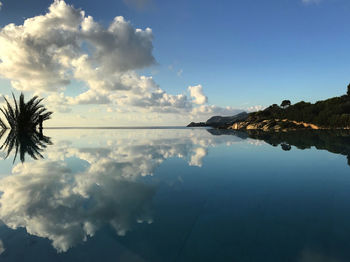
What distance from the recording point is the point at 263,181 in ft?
34.4

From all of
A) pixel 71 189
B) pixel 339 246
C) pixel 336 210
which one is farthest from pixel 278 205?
pixel 71 189

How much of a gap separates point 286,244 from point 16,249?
6247 millimetres

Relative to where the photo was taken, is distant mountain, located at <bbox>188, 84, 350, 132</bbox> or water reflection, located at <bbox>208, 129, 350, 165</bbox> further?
distant mountain, located at <bbox>188, 84, 350, 132</bbox>

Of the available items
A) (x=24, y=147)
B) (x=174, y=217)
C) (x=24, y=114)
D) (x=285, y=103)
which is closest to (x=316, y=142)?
(x=174, y=217)

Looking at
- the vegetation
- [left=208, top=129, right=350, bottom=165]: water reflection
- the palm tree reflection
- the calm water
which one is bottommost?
[left=208, top=129, right=350, bottom=165]: water reflection

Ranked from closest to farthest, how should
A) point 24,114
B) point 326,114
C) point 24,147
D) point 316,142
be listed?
point 24,147
point 316,142
point 24,114
point 326,114

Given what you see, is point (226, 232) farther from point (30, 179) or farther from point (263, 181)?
point (30, 179)

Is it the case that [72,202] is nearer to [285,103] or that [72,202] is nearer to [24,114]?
[24,114]

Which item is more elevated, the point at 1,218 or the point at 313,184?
the point at 1,218

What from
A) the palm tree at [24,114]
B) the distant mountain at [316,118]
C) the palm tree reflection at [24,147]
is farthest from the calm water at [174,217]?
the distant mountain at [316,118]

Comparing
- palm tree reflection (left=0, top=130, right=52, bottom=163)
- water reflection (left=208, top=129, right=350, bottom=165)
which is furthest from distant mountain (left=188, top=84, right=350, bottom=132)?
palm tree reflection (left=0, top=130, right=52, bottom=163)

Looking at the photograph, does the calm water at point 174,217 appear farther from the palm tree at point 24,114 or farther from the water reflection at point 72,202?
the palm tree at point 24,114

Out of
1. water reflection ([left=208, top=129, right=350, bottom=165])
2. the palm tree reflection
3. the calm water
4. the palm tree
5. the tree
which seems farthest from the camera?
the tree

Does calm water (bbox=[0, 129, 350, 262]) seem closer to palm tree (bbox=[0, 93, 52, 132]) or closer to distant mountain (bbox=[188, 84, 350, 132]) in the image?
palm tree (bbox=[0, 93, 52, 132])
